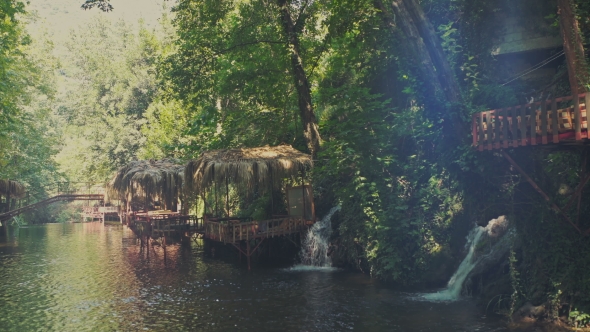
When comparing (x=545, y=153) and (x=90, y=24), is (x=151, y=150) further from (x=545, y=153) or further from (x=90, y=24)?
(x=90, y=24)

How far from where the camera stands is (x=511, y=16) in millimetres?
19359

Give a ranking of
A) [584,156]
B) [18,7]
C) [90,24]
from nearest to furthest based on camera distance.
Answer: [584,156], [18,7], [90,24]

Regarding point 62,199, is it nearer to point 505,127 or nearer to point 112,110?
point 112,110

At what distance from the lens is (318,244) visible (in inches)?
834

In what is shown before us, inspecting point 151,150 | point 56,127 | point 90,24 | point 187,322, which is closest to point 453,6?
point 187,322

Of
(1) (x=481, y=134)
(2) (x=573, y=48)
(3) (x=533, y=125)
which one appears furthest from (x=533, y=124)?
(2) (x=573, y=48)

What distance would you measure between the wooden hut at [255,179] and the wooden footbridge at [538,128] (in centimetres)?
1000

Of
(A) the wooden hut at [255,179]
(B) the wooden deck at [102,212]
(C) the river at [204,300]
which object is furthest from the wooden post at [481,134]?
(B) the wooden deck at [102,212]

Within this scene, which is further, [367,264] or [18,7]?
[18,7]

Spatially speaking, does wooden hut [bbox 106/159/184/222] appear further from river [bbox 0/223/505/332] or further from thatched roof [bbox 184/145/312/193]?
thatched roof [bbox 184/145/312/193]

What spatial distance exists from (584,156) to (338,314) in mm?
6622

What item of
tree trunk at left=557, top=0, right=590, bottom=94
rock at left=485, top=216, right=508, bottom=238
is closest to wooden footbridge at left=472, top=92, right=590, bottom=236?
tree trunk at left=557, top=0, right=590, bottom=94

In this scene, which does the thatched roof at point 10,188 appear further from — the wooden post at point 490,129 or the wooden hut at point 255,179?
the wooden post at point 490,129

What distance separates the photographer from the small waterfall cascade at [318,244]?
2080 centimetres
